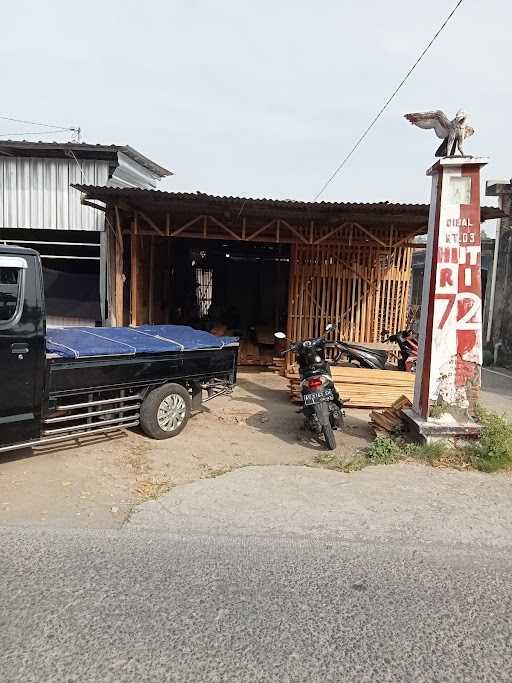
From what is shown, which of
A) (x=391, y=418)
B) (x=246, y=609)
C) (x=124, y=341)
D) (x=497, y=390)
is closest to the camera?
(x=246, y=609)

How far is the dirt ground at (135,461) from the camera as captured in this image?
4.45 m

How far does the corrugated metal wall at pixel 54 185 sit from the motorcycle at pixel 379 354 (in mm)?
6235

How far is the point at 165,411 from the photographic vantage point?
249 inches

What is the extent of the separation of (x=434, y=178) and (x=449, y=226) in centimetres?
63

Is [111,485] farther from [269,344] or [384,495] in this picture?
[269,344]

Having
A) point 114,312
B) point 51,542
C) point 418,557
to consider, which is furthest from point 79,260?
point 418,557

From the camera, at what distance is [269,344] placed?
13.2 metres

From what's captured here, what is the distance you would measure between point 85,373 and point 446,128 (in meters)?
4.79

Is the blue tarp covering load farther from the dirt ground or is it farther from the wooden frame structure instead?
the wooden frame structure

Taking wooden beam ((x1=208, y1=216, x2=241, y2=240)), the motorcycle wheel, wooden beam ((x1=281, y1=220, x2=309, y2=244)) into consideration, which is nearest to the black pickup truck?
the motorcycle wheel

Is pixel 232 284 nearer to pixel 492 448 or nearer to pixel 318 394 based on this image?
pixel 318 394

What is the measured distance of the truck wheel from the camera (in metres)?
6.14

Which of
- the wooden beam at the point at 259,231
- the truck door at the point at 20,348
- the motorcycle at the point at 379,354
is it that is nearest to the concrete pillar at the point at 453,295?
the motorcycle at the point at 379,354

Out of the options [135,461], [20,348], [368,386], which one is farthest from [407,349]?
[20,348]
